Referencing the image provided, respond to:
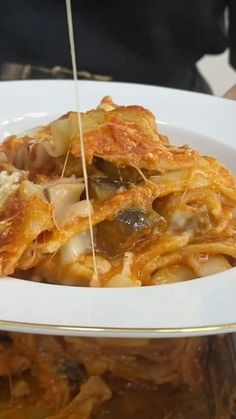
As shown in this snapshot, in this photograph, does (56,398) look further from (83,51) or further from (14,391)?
(83,51)

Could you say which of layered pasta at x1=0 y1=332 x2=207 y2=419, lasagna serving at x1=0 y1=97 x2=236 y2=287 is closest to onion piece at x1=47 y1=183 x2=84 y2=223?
lasagna serving at x1=0 y1=97 x2=236 y2=287

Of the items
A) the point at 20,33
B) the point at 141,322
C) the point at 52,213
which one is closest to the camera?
the point at 141,322

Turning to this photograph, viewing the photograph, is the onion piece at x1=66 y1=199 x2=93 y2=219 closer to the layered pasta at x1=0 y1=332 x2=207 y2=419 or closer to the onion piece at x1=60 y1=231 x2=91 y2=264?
the onion piece at x1=60 y1=231 x2=91 y2=264

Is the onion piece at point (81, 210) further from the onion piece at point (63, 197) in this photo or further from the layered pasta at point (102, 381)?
the layered pasta at point (102, 381)

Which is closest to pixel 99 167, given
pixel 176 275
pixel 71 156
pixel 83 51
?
pixel 71 156

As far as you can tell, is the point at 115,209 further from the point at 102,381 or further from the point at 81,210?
the point at 102,381

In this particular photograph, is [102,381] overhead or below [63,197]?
below

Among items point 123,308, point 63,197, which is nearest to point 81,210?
point 63,197

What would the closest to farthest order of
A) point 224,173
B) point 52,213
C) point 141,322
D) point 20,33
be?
point 141,322
point 52,213
point 224,173
point 20,33

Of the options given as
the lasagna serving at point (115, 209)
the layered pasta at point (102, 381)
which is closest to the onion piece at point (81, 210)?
the lasagna serving at point (115, 209)
